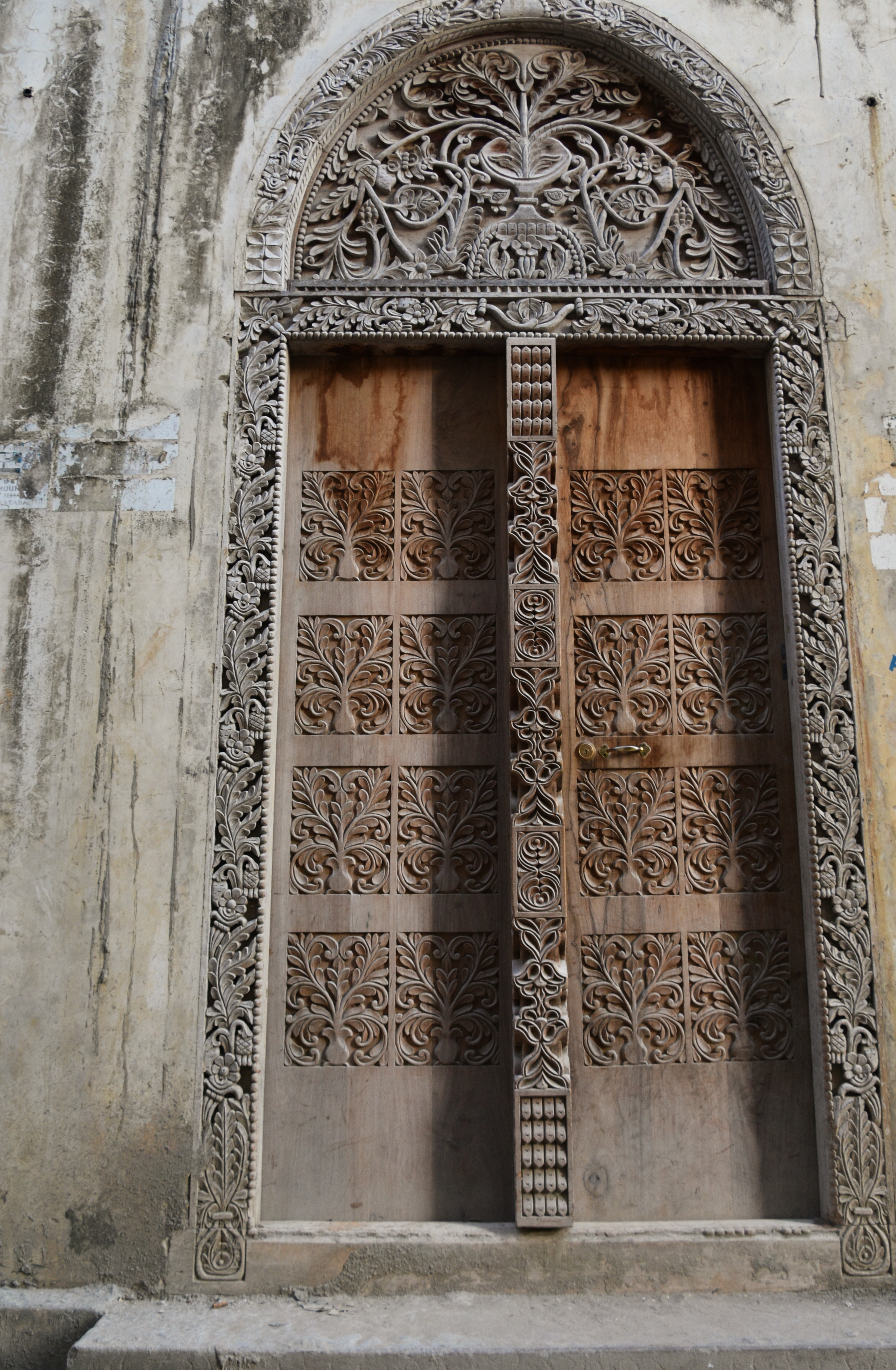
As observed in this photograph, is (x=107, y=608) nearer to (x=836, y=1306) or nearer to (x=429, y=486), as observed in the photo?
(x=429, y=486)

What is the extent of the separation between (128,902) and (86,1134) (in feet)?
2.52

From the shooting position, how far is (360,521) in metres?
4.00

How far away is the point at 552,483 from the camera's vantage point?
384cm

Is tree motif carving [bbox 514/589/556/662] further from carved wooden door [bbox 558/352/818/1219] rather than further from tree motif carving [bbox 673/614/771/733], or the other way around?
tree motif carving [bbox 673/614/771/733]

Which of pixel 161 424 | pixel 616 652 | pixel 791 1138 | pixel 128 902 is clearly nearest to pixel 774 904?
pixel 791 1138

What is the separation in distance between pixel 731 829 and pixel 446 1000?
124 cm

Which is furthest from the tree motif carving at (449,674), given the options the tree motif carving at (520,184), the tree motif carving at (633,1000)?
the tree motif carving at (520,184)

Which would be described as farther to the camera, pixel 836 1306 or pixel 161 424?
pixel 161 424

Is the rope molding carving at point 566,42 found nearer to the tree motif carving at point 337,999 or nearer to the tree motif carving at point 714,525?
the tree motif carving at point 714,525

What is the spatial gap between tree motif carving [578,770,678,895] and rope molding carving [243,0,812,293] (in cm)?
207

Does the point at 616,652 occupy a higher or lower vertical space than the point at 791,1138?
higher

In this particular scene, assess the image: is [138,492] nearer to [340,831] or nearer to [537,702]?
[340,831]

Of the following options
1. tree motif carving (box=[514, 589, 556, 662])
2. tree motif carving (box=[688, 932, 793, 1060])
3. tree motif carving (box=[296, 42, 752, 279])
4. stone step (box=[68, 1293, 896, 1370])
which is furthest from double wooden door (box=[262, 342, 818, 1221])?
tree motif carving (box=[296, 42, 752, 279])

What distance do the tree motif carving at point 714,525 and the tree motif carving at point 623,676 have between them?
27 cm
